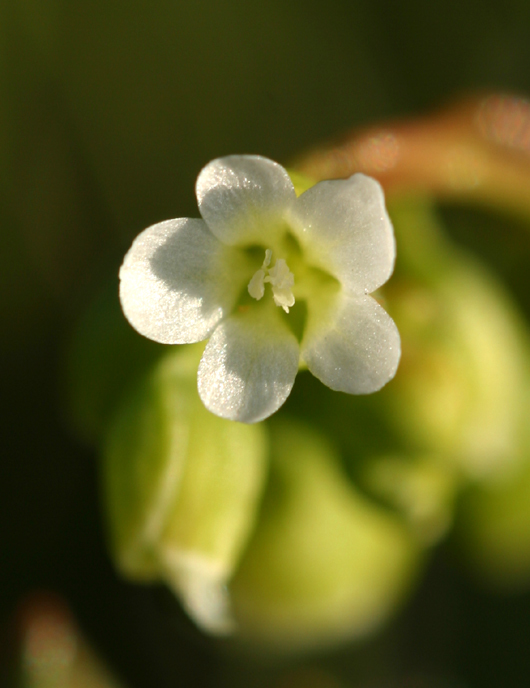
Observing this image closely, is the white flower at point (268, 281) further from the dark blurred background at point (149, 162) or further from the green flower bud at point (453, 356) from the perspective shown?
the dark blurred background at point (149, 162)

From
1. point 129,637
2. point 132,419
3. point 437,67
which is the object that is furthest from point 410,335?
point 437,67

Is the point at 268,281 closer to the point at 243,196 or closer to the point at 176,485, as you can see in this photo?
the point at 243,196

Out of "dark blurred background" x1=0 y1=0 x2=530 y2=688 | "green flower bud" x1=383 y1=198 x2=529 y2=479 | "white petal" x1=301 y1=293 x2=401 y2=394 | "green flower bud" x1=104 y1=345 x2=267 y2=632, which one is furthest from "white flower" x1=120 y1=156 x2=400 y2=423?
"dark blurred background" x1=0 y1=0 x2=530 y2=688

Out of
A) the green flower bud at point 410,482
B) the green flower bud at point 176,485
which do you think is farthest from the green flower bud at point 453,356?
the green flower bud at point 176,485

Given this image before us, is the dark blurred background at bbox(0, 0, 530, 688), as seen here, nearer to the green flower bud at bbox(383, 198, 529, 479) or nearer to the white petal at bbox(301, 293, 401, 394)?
the green flower bud at bbox(383, 198, 529, 479)

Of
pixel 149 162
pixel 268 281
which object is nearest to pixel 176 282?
pixel 268 281

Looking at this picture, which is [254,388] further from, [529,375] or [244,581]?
[529,375]
